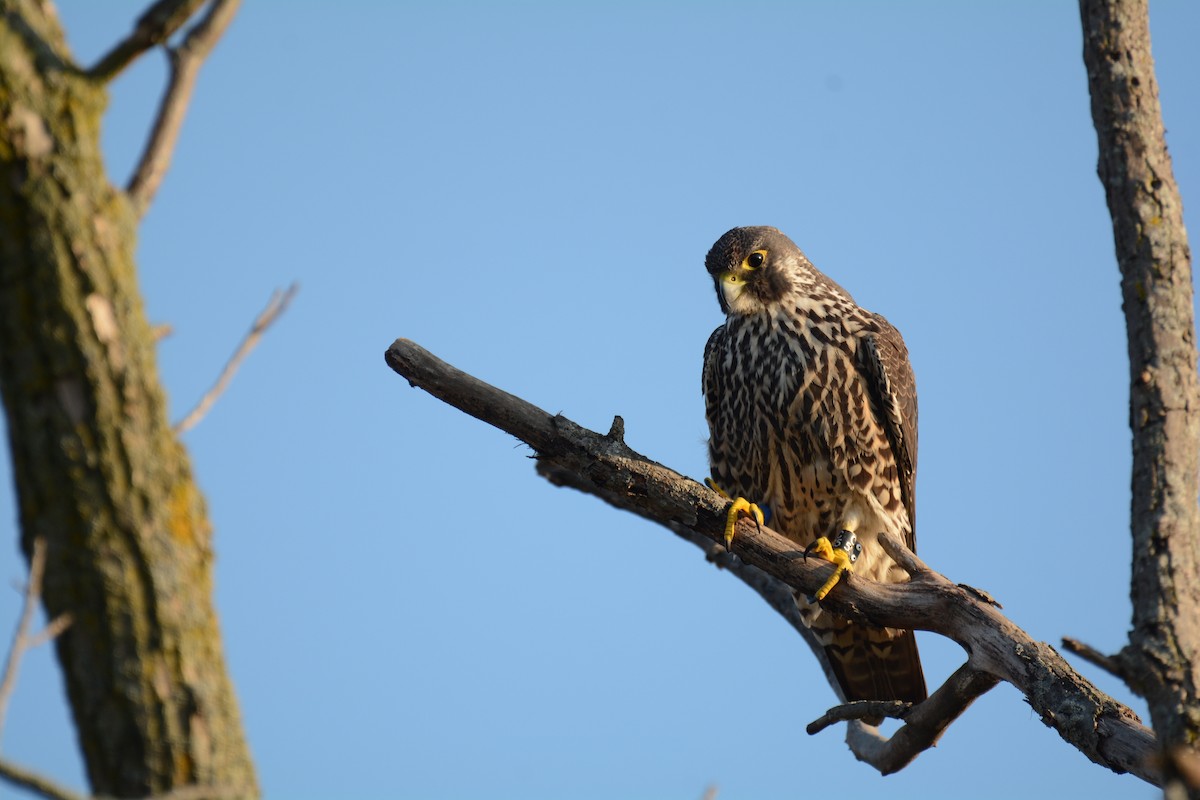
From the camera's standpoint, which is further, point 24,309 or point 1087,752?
point 1087,752

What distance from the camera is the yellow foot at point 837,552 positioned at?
171 inches

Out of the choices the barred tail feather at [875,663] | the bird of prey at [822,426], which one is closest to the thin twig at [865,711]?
the bird of prey at [822,426]

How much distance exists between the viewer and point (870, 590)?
4.25 m

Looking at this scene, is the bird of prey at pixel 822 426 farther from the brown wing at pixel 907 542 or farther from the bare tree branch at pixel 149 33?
the bare tree branch at pixel 149 33

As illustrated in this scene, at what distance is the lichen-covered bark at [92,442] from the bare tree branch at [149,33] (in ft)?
0.16

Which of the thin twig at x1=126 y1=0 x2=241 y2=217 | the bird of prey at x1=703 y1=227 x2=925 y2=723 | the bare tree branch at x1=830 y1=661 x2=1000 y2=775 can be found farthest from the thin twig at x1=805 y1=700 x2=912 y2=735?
the thin twig at x1=126 y1=0 x2=241 y2=217

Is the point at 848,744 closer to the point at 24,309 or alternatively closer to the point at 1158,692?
the point at 1158,692

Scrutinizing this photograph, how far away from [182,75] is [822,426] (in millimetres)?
3551

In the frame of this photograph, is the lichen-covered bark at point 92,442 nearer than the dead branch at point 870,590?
Yes

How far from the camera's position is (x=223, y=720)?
7.13 feet

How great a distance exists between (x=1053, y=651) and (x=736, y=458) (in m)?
2.03

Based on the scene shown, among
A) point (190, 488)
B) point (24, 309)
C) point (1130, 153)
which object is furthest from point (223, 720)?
point (1130, 153)

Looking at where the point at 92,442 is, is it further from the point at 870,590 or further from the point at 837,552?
the point at 837,552

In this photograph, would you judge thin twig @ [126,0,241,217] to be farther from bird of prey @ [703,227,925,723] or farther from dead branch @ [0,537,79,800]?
bird of prey @ [703,227,925,723]
